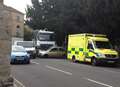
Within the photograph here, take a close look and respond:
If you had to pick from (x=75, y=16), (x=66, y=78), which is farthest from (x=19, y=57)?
(x=75, y=16)

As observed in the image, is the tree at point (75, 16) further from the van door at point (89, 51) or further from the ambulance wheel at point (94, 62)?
the ambulance wheel at point (94, 62)

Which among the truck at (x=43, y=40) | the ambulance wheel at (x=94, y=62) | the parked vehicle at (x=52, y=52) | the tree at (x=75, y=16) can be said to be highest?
the tree at (x=75, y=16)

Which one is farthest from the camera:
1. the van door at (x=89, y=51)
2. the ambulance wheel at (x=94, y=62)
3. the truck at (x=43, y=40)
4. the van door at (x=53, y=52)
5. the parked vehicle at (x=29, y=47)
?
the truck at (x=43, y=40)

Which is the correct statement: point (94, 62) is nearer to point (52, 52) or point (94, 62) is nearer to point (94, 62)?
point (94, 62)

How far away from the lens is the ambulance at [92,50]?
88.3ft

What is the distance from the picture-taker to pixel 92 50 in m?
27.8

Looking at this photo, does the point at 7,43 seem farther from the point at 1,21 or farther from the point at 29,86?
the point at 29,86

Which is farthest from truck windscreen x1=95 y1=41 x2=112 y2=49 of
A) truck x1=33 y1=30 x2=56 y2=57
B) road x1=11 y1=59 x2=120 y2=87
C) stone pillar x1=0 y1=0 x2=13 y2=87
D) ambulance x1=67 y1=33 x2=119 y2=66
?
stone pillar x1=0 y1=0 x2=13 y2=87

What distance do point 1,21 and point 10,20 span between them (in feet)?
0.50

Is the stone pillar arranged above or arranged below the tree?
below

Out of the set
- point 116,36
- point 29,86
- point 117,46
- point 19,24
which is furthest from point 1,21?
point 19,24

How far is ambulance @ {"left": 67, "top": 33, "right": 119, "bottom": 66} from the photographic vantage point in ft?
88.3

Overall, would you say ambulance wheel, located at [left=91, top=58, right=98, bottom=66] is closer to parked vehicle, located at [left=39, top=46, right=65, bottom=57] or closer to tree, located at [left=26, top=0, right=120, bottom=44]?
tree, located at [left=26, top=0, right=120, bottom=44]

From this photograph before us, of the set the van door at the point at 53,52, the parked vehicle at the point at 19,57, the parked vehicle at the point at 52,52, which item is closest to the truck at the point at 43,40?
the parked vehicle at the point at 52,52
